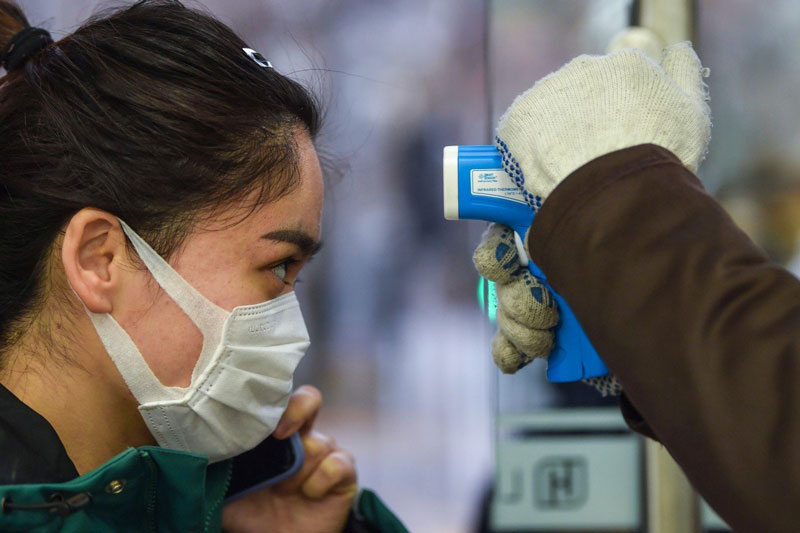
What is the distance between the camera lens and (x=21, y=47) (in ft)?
4.21

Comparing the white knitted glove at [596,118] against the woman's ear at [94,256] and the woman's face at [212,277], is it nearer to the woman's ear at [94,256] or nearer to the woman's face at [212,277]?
the woman's face at [212,277]

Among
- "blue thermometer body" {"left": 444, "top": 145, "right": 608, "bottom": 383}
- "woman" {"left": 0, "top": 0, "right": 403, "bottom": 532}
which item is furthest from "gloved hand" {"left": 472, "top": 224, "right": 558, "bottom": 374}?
"woman" {"left": 0, "top": 0, "right": 403, "bottom": 532}

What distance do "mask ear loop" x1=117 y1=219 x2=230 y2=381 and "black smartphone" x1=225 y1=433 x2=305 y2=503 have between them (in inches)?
13.1

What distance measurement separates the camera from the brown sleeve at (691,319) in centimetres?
74

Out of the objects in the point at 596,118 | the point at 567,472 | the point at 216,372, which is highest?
the point at 596,118

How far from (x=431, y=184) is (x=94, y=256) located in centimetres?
174

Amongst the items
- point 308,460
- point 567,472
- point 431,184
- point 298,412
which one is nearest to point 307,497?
point 308,460

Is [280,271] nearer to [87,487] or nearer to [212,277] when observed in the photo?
[212,277]

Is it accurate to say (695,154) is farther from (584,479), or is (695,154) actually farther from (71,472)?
(584,479)

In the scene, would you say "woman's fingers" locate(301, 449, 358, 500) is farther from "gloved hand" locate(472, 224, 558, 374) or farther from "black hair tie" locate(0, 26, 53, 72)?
"black hair tie" locate(0, 26, 53, 72)

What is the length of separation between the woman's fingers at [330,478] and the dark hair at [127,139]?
0.55 meters

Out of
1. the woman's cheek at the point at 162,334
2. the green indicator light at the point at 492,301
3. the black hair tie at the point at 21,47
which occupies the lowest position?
the woman's cheek at the point at 162,334

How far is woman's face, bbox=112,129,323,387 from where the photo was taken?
1184mm

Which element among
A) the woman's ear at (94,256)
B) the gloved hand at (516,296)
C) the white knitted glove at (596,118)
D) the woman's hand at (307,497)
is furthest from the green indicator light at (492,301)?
the woman's ear at (94,256)
